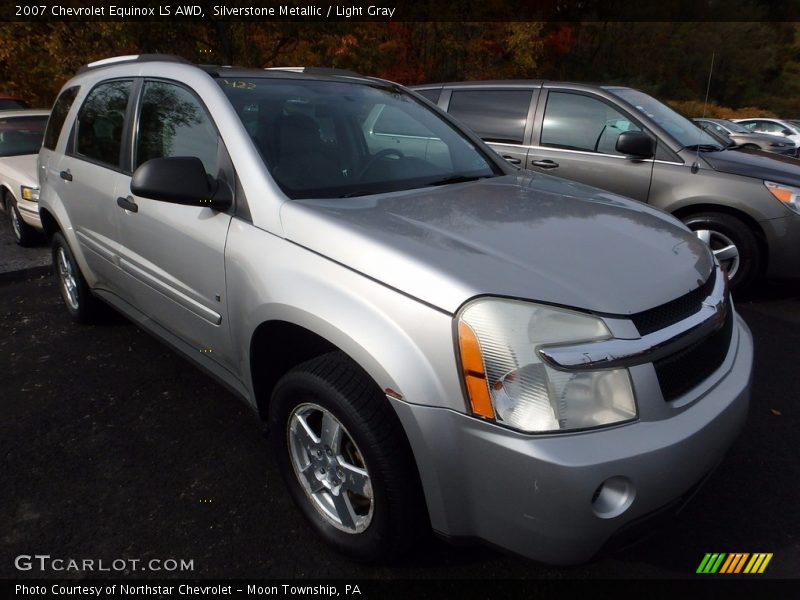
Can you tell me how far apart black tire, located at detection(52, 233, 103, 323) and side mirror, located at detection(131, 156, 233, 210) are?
1.97 meters

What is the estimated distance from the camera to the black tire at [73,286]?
401 cm

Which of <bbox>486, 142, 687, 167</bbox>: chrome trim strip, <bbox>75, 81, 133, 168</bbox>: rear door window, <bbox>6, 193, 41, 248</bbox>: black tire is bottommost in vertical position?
<bbox>6, 193, 41, 248</bbox>: black tire

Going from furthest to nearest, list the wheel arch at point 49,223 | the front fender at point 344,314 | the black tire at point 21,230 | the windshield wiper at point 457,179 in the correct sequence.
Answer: the black tire at point 21,230 < the wheel arch at point 49,223 < the windshield wiper at point 457,179 < the front fender at point 344,314

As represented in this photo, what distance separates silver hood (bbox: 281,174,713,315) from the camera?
5.65ft

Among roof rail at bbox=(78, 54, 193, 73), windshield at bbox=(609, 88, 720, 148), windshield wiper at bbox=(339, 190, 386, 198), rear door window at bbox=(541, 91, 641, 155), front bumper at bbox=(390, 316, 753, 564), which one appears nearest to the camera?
front bumper at bbox=(390, 316, 753, 564)

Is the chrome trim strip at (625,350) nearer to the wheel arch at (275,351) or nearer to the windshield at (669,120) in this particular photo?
the wheel arch at (275,351)

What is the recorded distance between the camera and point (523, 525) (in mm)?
1628

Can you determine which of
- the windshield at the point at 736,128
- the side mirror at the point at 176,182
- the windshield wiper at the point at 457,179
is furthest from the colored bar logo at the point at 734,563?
the windshield at the point at 736,128

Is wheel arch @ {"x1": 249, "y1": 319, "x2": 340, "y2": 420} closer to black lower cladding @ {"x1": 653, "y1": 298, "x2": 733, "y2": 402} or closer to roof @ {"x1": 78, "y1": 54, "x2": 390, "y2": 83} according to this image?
black lower cladding @ {"x1": 653, "y1": 298, "x2": 733, "y2": 402}

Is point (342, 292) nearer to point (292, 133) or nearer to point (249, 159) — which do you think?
point (249, 159)

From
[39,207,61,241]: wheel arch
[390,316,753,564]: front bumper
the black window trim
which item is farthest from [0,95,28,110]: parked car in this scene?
[390,316,753,564]: front bumper

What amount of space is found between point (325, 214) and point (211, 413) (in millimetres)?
1586

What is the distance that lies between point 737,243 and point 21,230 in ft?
23.9

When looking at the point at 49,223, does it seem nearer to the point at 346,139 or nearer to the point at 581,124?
the point at 346,139
